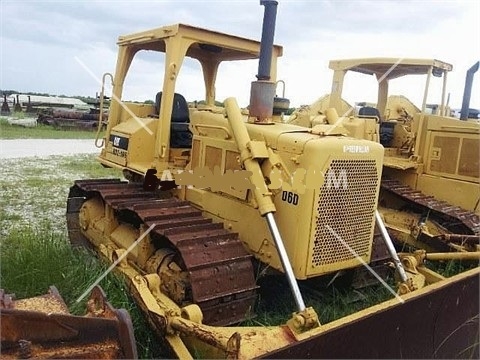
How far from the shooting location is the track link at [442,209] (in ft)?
19.7

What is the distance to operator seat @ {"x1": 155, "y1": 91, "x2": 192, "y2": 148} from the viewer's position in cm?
505

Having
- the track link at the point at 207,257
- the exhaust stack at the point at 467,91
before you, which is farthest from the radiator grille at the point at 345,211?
the exhaust stack at the point at 467,91

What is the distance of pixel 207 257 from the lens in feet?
11.6

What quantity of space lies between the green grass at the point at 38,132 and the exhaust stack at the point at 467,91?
50.6 ft

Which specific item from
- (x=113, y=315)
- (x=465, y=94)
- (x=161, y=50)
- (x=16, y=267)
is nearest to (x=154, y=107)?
(x=161, y=50)

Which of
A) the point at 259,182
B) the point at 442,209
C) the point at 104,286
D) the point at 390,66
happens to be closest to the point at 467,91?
the point at 390,66

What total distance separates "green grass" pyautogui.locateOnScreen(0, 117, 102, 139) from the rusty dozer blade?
1706cm

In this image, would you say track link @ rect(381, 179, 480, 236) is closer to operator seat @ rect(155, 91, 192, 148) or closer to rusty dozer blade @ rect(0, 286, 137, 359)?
operator seat @ rect(155, 91, 192, 148)

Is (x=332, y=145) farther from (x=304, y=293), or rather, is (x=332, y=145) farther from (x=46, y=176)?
(x=46, y=176)

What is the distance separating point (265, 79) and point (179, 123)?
4.63 feet

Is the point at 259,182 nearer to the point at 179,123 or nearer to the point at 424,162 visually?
the point at 179,123

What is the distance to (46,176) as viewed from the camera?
33.5ft

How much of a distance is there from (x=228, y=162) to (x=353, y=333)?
1.92m

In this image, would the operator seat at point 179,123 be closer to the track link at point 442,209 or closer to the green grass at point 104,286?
the green grass at point 104,286
